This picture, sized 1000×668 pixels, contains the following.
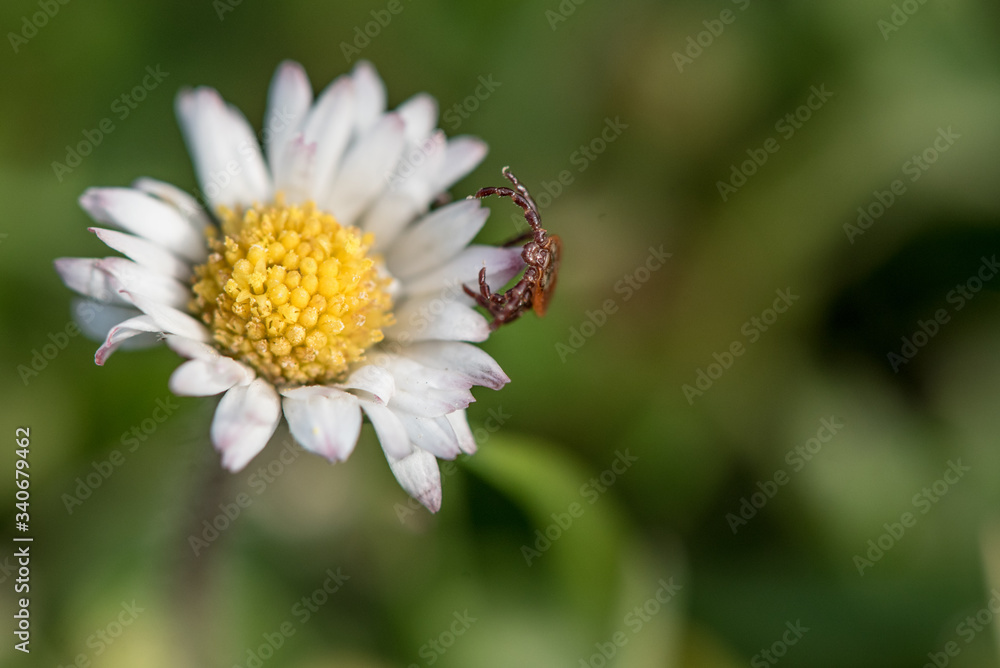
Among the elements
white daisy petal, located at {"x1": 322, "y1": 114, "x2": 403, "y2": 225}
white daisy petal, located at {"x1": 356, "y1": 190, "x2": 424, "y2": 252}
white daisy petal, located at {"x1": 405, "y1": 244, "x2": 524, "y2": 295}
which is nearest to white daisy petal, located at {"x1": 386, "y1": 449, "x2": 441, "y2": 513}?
white daisy petal, located at {"x1": 405, "y1": 244, "x2": 524, "y2": 295}

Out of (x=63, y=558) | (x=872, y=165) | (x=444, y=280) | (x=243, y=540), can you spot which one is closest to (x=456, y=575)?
(x=243, y=540)

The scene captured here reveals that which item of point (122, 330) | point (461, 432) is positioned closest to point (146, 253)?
point (122, 330)

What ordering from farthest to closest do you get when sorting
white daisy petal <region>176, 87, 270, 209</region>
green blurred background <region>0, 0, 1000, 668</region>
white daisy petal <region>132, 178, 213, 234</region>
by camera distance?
green blurred background <region>0, 0, 1000, 668</region>, white daisy petal <region>176, 87, 270, 209</region>, white daisy petal <region>132, 178, 213, 234</region>

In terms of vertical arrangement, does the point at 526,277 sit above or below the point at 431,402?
above

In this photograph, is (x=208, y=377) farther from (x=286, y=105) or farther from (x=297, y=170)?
(x=286, y=105)

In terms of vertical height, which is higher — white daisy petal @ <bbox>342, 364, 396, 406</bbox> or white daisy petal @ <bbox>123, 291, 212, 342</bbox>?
white daisy petal @ <bbox>342, 364, 396, 406</bbox>

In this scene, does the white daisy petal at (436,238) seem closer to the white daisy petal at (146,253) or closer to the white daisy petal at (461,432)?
the white daisy petal at (461,432)

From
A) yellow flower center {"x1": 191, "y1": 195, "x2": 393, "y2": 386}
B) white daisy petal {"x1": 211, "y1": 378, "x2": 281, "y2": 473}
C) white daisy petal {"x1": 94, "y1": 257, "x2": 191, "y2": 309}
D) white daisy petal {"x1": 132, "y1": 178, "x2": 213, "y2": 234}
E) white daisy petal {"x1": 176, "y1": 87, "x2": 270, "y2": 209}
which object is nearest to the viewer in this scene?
white daisy petal {"x1": 211, "y1": 378, "x2": 281, "y2": 473}

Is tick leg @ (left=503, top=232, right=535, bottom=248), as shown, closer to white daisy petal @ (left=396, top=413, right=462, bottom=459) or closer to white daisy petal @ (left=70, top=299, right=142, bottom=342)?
white daisy petal @ (left=396, top=413, right=462, bottom=459)
